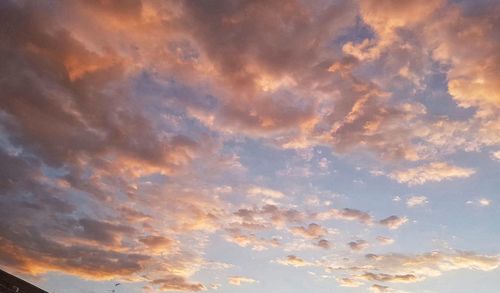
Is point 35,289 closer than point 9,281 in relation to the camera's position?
No

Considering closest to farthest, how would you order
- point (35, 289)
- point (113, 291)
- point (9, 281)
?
point (9, 281), point (35, 289), point (113, 291)

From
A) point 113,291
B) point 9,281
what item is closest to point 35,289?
point 9,281

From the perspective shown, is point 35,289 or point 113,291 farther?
point 113,291

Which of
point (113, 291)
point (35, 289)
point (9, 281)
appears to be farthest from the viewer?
point (113, 291)

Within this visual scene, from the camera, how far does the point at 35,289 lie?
34594 millimetres

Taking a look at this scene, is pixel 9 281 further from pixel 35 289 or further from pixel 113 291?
pixel 113 291

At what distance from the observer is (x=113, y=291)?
54375 mm

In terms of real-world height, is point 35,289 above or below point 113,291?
below

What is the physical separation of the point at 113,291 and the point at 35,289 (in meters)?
21.2

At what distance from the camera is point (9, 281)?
1206 inches

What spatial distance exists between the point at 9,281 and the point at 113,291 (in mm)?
25704
